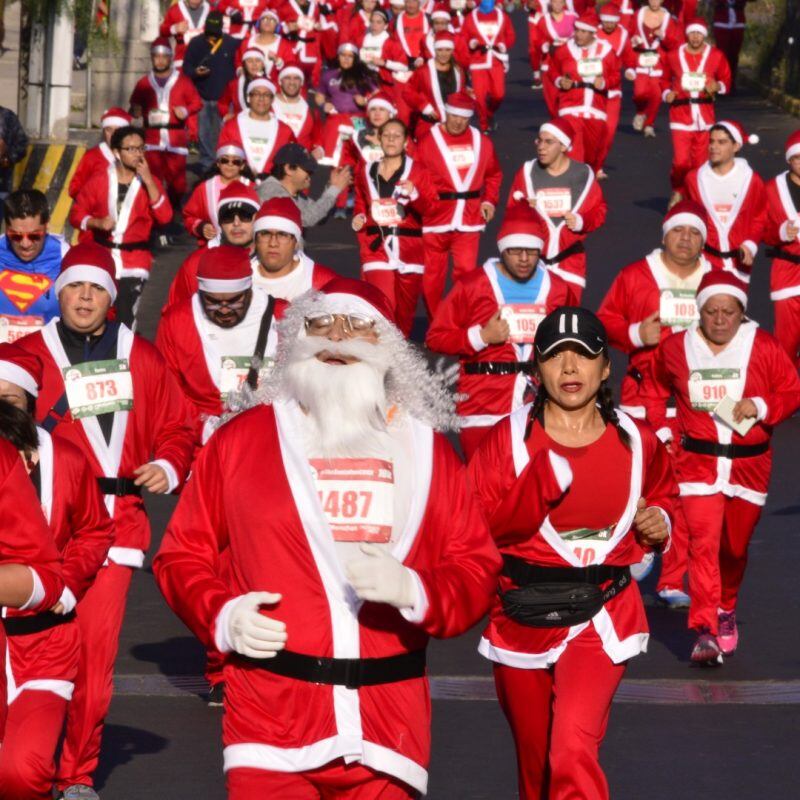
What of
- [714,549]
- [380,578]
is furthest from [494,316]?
[380,578]

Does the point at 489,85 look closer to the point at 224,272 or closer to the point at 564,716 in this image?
the point at 224,272

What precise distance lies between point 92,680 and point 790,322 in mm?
9081

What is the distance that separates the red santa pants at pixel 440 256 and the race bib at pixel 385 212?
0.65 meters

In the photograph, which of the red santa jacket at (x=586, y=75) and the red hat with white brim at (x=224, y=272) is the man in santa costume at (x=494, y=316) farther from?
the red santa jacket at (x=586, y=75)

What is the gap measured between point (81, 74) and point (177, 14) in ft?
4.73

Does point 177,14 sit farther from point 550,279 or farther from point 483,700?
point 483,700

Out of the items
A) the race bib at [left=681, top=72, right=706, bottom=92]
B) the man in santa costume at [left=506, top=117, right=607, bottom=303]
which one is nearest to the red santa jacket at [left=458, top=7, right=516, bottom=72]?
the race bib at [left=681, top=72, right=706, bottom=92]

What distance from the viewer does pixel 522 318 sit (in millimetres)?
11492

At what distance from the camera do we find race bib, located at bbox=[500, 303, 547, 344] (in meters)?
11.5

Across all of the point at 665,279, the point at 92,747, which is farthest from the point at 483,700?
the point at 665,279

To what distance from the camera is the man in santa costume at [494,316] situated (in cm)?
1154

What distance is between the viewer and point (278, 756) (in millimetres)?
5625

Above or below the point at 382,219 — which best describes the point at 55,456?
above

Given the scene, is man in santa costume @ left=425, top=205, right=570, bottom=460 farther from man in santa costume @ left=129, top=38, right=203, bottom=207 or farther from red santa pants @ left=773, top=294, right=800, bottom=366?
man in santa costume @ left=129, top=38, right=203, bottom=207
